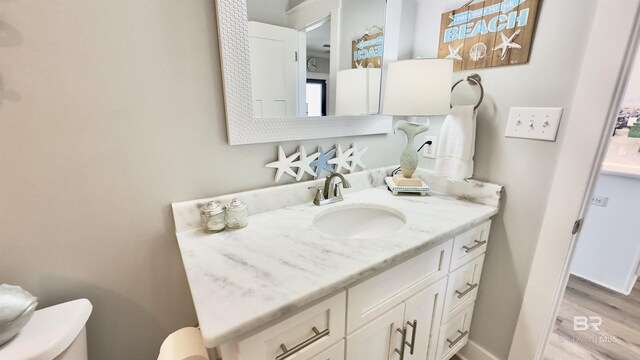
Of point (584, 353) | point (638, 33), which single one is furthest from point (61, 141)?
point (584, 353)

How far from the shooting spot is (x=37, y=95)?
646mm

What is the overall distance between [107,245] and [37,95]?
44cm

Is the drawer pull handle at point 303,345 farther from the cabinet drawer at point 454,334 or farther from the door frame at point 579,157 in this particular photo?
the door frame at point 579,157

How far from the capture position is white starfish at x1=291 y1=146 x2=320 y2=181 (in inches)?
41.8

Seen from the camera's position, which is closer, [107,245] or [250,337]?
[250,337]

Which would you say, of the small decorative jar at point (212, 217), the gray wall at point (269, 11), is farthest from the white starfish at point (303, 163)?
the gray wall at point (269, 11)

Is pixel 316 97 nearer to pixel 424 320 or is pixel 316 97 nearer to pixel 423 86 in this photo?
pixel 423 86

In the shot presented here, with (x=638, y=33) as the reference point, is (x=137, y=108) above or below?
below

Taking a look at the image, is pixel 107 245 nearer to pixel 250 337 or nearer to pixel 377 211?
pixel 250 337

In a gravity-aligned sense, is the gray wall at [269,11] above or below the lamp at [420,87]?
above

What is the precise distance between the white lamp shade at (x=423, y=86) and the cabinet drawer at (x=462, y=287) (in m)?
0.65

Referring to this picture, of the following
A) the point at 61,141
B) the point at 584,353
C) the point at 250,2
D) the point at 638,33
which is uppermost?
the point at 250,2

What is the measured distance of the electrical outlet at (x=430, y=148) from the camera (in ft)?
4.25

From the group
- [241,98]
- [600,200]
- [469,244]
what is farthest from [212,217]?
[600,200]
